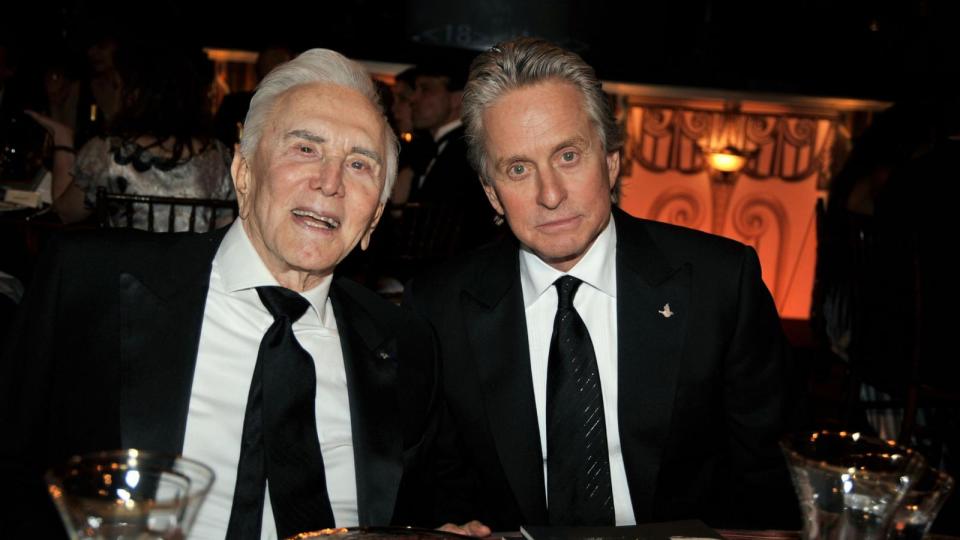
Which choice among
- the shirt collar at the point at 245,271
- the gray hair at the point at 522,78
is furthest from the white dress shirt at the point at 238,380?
the gray hair at the point at 522,78

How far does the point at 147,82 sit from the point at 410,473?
2.14m

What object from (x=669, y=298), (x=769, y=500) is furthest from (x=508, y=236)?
(x=769, y=500)

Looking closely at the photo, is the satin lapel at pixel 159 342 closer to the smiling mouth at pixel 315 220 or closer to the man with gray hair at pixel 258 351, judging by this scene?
the man with gray hair at pixel 258 351

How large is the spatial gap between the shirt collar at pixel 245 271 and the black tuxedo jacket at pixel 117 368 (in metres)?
0.03

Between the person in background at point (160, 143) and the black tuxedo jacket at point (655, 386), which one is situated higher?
the person in background at point (160, 143)

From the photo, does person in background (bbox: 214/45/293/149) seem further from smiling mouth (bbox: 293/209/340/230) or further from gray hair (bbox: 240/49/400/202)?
smiling mouth (bbox: 293/209/340/230)

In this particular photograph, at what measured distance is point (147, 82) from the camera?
3348mm

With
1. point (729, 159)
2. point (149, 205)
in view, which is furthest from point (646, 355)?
point (729, 159)

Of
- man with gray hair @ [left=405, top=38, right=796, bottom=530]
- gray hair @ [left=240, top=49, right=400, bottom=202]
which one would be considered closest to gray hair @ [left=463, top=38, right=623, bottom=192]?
man with gray hair @ [left=405, top=38, right=796, bottom=530]

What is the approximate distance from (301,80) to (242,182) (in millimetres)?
240

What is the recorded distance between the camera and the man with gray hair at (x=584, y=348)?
1.91 m

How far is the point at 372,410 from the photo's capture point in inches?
68.5

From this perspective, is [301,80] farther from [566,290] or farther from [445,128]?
[445,128]

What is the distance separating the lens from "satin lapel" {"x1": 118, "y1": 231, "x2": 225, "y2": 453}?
159cm
